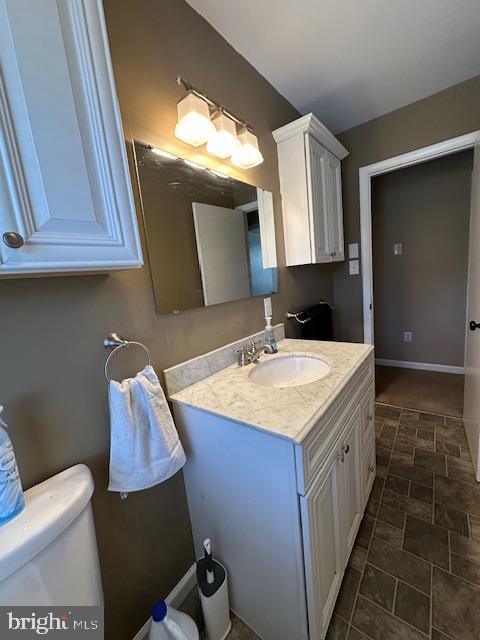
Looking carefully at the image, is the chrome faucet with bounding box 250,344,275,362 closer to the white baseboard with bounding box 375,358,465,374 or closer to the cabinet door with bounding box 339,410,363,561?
the cabinet door with bounding box 339,410,363,561

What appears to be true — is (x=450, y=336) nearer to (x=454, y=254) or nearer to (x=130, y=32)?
(x=454, y=254)

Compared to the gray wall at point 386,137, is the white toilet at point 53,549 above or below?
below

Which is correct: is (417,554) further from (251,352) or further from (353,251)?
(353,251)

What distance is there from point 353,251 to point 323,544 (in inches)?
79.8

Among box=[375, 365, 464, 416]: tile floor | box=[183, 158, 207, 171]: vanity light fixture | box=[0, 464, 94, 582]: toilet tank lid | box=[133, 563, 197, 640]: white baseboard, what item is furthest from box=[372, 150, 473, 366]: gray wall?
box=[0, 464, 94, 582]: toilet tank lid

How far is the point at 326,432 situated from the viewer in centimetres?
86

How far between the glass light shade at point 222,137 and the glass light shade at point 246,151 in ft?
0.25

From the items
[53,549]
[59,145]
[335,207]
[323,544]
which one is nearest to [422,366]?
[335,207]

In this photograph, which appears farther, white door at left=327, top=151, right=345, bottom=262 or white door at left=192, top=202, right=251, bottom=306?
white door at left=327, top=151, right=345, bottom=262

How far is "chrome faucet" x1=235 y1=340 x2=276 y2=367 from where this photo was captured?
4.19ft

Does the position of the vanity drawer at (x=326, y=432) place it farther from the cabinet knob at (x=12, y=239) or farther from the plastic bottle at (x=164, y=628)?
the cabinet knob at (x=12, y=239)

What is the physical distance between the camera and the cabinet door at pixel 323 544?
0.76 metres

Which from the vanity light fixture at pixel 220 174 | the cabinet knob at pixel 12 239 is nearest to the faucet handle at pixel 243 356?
the vanity light fixture at pixel 220 174

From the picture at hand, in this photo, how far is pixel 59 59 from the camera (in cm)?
55
